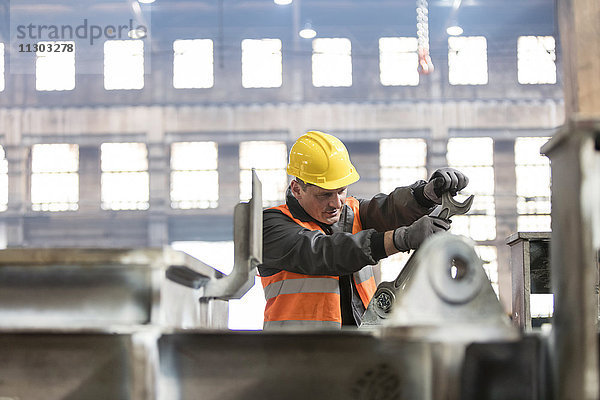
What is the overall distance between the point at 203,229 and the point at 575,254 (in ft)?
47.8

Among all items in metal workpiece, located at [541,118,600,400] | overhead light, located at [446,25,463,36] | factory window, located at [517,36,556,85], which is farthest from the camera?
factory window, located at [517,36,556,85]

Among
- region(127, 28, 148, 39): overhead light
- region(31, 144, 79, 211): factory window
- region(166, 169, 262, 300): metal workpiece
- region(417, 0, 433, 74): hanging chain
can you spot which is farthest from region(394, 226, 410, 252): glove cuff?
region(31, 144, 79, 211): factory window

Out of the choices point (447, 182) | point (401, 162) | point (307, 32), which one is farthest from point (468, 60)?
point (447, 182)

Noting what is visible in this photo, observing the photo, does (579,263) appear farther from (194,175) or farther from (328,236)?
(194,175)

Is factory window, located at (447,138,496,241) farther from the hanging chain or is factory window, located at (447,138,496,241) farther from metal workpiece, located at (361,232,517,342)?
metal workpiece, located at (361,232,517,342)

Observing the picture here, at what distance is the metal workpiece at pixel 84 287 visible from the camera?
5.08ft

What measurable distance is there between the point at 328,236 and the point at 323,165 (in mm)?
527

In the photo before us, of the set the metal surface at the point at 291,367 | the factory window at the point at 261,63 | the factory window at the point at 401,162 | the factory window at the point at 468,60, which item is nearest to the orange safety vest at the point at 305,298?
the metal surface at the point at 291,367

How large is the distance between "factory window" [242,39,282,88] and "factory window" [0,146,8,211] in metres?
5.90

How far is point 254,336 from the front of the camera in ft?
5.17

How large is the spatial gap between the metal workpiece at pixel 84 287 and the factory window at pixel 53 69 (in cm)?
1529

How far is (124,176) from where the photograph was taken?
15609 mm

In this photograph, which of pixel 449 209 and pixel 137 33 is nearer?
pixel 449 209

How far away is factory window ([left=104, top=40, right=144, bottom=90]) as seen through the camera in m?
15.9
